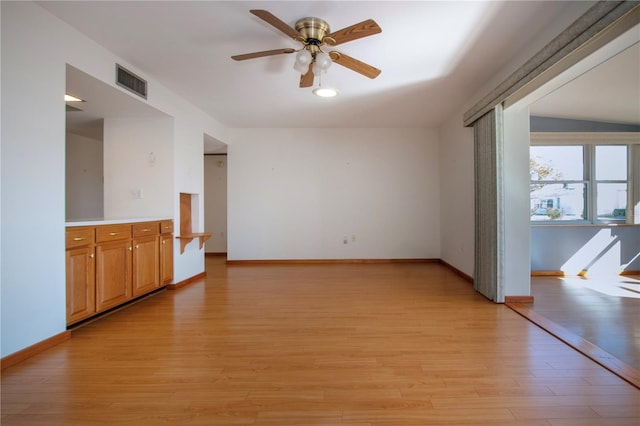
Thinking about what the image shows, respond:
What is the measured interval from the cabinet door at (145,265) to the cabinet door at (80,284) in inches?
20.6

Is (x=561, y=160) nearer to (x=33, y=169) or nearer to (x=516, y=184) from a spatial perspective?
(x=516, y=184)

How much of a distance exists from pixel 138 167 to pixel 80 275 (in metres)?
1.70

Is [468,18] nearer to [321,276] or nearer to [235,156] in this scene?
[321,276]

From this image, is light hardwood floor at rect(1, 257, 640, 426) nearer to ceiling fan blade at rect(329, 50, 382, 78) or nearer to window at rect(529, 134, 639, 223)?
ceiling fan blade at rect(329, 50, 382, 78)

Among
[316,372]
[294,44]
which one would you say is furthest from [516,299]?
[294,44]

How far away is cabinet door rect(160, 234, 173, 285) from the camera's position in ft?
11.7

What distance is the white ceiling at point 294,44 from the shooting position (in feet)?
6.86

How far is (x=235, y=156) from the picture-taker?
5.48 m

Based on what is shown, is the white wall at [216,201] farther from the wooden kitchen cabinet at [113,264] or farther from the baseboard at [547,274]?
the baseboard at [547,274]

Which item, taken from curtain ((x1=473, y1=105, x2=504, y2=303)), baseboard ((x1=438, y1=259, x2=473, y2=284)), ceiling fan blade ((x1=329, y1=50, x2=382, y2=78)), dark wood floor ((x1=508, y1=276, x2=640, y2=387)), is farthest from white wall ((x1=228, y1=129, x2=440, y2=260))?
ceiling fan blade ((x1=329, y1=50, x2=382, y2=78))

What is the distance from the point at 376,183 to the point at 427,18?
3.42 m

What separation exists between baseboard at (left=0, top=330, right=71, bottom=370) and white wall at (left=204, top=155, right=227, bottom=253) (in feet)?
13.7

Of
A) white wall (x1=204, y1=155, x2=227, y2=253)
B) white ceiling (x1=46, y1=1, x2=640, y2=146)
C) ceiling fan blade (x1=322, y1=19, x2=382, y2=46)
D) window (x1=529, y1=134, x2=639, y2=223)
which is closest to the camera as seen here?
ceiling fan blade (x1=322, y1=19, x2=382, y2=46)

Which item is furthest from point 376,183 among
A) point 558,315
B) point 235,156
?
point 558,315
